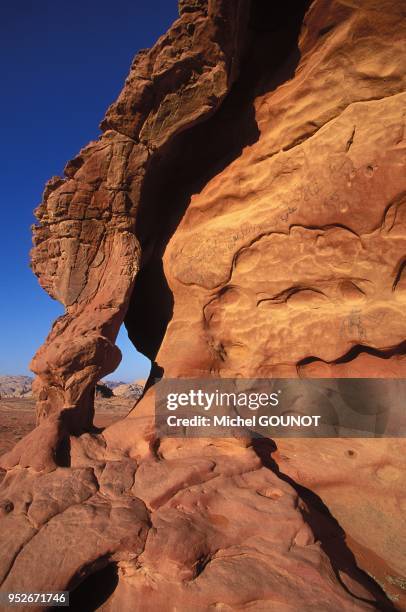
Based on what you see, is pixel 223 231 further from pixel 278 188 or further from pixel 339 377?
pixel 339 377

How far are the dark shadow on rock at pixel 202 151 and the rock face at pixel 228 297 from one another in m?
0.04

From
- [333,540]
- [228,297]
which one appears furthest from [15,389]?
[333,540]

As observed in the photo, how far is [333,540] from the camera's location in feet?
14.0

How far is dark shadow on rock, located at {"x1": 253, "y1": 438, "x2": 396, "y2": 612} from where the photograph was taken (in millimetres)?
3457

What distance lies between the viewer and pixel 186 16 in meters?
5.19

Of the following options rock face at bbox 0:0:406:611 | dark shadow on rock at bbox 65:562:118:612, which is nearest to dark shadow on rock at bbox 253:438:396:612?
rock face at bbox 0:0:406:611

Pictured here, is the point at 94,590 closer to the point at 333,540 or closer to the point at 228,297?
the point at 333,540

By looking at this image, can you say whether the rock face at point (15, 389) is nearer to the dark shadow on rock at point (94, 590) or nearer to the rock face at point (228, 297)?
the rock face at point (228, 297)

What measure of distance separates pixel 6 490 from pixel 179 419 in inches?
95.6

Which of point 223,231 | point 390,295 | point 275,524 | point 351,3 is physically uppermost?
point 351,3

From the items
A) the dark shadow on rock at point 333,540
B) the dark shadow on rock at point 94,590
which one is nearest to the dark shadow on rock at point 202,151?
the dark shadow on rock at point 333,540

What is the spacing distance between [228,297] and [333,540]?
378 centimetres

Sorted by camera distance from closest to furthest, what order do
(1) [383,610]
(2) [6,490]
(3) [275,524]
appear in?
1. (1) [383,610]
2. (3) [275,524]
3. (2) [6,490]

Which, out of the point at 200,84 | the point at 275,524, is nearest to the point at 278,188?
the point at 200,84
